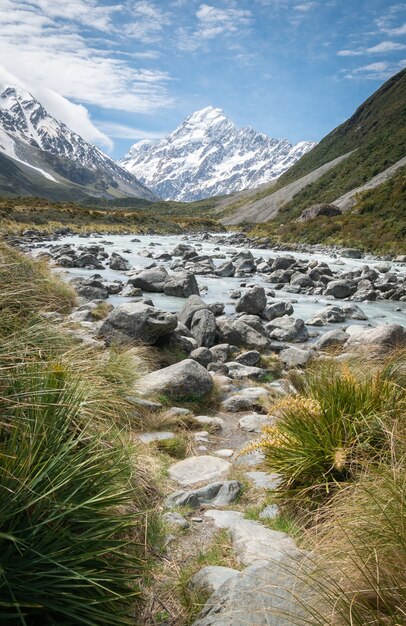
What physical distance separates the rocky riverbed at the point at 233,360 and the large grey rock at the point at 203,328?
0.03 meters

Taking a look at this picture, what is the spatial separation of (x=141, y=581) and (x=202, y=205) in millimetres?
196731

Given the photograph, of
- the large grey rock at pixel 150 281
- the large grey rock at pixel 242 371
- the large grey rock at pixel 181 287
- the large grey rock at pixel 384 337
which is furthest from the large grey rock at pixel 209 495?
the large grey rock at pixel 150 281

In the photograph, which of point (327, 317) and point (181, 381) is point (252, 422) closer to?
point (181, 381)

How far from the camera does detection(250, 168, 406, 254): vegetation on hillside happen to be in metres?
35.5

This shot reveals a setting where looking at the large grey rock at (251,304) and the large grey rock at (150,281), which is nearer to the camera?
the large grey rock at (251,304)

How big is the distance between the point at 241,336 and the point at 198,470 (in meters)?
6.22

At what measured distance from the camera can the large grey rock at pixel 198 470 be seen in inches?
180

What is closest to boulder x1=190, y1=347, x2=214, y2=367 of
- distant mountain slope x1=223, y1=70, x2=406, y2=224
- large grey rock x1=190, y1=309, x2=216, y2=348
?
large grey rock x1=190, y1=309, x2=216, y2=348

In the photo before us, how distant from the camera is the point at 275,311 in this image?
48.7 feet

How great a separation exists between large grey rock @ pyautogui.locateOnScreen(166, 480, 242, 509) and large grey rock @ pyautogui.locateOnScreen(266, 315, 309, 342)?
8.14 metres

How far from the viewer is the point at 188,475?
4.67m

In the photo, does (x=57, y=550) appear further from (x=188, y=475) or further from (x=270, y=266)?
(x=270, y=266)

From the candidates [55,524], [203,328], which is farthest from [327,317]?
[55,524]

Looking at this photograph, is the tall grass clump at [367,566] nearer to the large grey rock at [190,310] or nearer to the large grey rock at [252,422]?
the large grey rock at [252,422]
